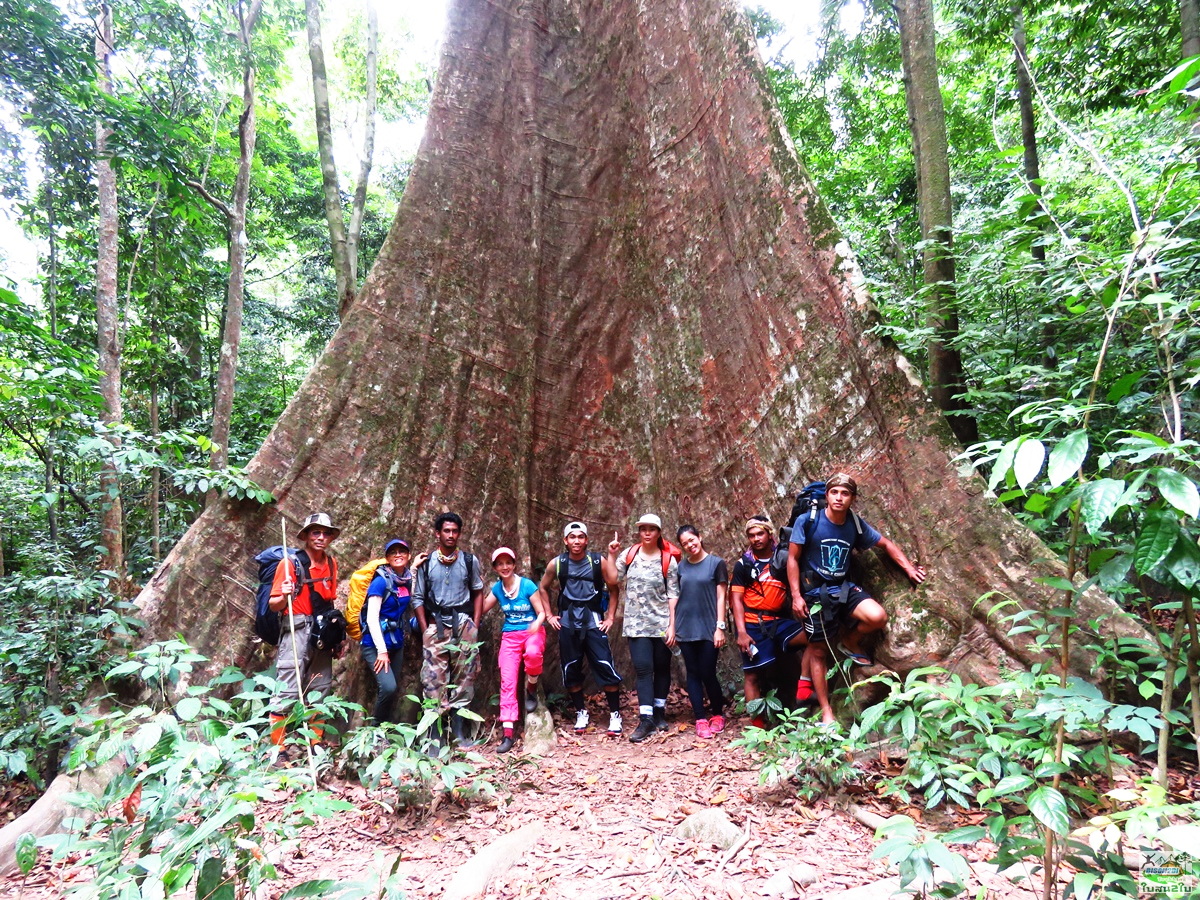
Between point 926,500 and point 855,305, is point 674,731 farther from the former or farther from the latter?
point 855,305

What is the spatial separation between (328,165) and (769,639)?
822 cm

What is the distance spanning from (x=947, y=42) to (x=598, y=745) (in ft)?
32.3

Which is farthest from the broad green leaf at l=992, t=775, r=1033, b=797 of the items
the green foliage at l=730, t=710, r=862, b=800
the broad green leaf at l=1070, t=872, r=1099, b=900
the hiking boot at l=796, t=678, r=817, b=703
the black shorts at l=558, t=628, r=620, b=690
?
the black shorts at l=558, t=628, r=620, b=690

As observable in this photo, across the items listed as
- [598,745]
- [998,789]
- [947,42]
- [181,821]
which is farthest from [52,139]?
[947,42]

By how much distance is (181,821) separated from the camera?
7.30 ft

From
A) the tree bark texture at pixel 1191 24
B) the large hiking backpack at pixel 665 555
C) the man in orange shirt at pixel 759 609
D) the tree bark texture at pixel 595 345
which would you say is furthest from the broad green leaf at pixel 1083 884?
the tree bark texture at pixel 1191 24

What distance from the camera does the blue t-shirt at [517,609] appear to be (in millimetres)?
5254

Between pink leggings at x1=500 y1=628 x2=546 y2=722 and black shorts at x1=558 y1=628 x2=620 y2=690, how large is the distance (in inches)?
10.8

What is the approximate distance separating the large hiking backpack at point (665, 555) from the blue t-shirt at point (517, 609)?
2.85 feet

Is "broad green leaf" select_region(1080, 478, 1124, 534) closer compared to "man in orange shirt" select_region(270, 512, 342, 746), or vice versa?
"broad green leaf" select_region(1080, 478, 1124, 534)

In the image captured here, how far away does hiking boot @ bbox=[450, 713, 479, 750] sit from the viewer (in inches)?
196

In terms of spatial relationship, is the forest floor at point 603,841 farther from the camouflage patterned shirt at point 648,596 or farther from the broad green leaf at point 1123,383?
the broad green leaf at point 1123,383

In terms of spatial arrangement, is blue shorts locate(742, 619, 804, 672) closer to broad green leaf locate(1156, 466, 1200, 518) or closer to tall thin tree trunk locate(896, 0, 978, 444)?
tall thin tree trunk locate(896, 0, 978, 444)

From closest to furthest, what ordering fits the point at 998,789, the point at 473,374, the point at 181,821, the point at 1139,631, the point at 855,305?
1. the point at 998,789
2. the point at 181,821
3. the point at 1139,631
4. the point at 855,305
5. the point at 473,374
